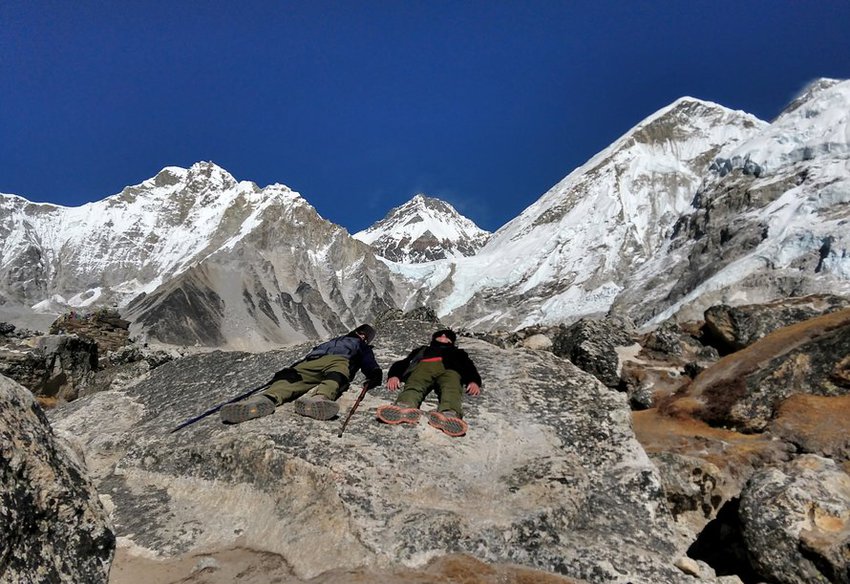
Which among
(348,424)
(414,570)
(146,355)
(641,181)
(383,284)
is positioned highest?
(641,181)

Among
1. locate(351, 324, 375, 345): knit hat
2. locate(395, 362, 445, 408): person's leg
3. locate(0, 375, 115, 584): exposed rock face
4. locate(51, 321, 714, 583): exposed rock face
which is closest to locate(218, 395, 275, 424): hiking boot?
locate(51, 321, 714, 583): exposed rock face

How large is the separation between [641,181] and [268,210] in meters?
99.6

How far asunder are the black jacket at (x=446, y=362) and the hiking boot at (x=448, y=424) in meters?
1.25

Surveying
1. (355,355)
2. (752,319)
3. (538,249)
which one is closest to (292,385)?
(355,355)

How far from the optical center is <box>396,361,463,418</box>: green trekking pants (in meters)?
7.67

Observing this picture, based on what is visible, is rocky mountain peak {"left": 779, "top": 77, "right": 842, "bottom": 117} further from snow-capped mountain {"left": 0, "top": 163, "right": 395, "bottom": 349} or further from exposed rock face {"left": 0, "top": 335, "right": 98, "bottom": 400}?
exposed rock face {"left": 0, "top": 335, "right": 98, "bottom": 400}

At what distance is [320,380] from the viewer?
8.57 metres

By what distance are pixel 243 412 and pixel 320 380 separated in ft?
4.87

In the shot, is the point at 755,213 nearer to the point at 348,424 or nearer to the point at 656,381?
the point at 656,381

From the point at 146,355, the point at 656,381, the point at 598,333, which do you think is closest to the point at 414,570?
the point at 656,381

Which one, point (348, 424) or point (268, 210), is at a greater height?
point (268, 210)

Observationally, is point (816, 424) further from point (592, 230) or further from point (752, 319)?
point (592, 230)

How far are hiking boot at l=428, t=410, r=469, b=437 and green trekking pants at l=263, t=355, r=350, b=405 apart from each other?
1464 millimetres

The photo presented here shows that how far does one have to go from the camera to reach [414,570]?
5.08 meters
